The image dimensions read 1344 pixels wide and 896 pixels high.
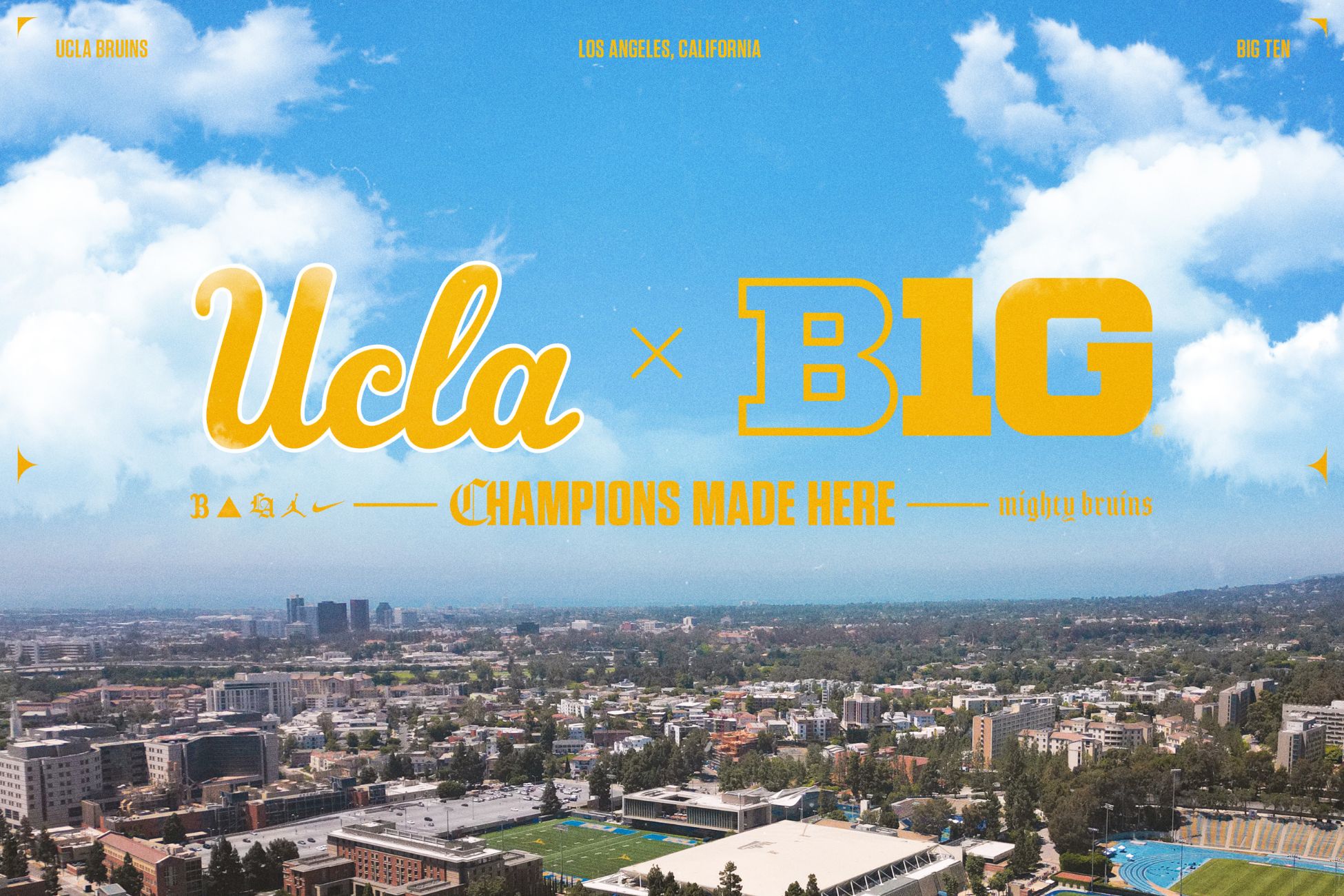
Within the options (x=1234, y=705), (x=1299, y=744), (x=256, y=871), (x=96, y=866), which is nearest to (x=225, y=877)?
(x=256, y=871)

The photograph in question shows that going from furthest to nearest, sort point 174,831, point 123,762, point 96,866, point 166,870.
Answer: point 123,762
point 174,831
point 96,866
point 166,870

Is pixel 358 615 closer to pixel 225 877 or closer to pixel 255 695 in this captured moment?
pixel 255 695

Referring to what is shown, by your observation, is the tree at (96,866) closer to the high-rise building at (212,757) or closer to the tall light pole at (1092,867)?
the high-rise building at (212,757)

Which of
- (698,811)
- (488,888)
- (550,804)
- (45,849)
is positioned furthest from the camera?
(550,804)

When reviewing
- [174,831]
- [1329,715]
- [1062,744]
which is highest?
[1329,715]

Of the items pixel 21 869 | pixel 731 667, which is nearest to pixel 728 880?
pixel 21 869

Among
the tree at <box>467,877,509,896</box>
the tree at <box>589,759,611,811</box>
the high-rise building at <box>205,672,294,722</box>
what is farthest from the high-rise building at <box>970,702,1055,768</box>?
the high-rise building at <box>205,672,294,722</box>
